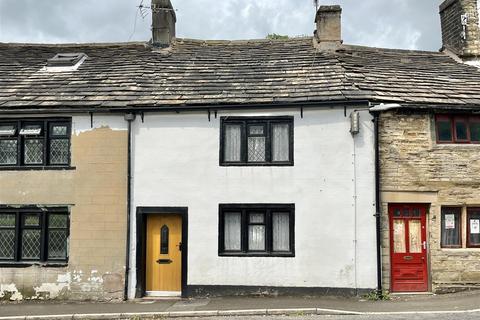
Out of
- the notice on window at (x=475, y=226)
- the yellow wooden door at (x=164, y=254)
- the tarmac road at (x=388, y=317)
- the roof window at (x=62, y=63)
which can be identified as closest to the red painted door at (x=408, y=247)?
the notice on window at (x=475, y=226)

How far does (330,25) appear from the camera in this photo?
51.8 ft

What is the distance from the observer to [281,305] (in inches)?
413

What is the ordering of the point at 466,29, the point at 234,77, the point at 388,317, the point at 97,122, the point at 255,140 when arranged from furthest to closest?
the point at 466,29 → the point at 234,77 → the point at 97,122 → the point at 255,140 → the point at 388,317

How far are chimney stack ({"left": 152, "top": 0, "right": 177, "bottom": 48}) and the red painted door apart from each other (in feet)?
33.3

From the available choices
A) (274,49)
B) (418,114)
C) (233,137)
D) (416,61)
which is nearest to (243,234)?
(233,137)

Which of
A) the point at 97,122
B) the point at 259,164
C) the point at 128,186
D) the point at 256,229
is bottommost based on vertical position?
the point at 256,229

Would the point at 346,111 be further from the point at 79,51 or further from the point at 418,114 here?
the point at 79,51

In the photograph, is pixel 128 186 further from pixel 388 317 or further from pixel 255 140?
pixel 388 317

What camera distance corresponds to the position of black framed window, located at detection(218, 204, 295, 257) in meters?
11.9

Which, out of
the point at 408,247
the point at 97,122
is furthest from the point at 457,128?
the point at 97,122

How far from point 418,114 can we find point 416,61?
458 centimetres

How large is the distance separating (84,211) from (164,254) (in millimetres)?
2434

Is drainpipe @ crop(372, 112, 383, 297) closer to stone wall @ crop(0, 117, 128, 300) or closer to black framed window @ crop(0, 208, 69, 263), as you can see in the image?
stone wall @ crop(0, 117, 128, 300)

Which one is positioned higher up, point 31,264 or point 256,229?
point 256,229
